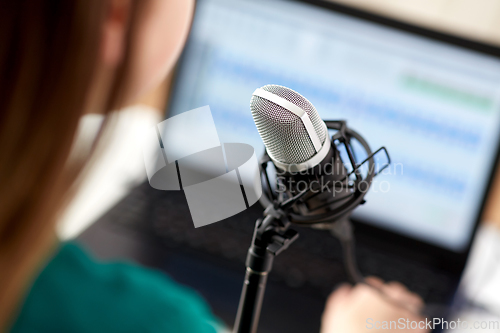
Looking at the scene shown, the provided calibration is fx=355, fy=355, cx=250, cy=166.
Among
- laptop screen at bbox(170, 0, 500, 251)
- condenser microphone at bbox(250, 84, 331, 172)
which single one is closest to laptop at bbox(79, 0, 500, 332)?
laptop screen at bbox(170, 0, 500, 251)

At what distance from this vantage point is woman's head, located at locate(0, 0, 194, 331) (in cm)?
25

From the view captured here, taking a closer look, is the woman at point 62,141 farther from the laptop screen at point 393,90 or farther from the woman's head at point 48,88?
the laptop screen at point 393,90

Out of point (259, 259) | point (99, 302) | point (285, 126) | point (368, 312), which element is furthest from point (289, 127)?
point (368, 312)

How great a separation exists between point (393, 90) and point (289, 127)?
469 millimetres

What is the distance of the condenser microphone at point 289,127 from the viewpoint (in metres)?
0.22

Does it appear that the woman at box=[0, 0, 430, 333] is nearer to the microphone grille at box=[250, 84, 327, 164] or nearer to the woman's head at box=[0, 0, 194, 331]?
the woman's head at box=[0, 0, 194, 331]

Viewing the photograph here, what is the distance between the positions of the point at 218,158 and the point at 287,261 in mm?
262

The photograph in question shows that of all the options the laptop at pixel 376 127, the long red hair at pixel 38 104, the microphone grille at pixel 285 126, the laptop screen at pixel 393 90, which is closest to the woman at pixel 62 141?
Result: the long red hair at pixel 38 104

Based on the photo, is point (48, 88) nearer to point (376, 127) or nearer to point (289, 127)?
point (289, 127)

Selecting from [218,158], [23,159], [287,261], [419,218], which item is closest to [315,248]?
[287,261]

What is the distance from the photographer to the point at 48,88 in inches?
10.3

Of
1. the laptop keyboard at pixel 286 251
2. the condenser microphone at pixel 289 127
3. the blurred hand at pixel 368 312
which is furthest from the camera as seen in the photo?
the laptop keyboard at pixel 286 251

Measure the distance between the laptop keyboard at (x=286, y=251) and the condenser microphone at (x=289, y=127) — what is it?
36cm

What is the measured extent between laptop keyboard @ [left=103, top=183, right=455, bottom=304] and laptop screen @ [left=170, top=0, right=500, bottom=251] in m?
0.07
